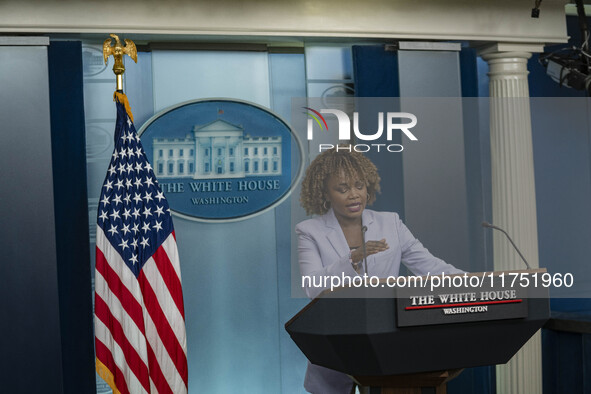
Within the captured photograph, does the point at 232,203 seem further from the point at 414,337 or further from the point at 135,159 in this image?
the point at 414,337

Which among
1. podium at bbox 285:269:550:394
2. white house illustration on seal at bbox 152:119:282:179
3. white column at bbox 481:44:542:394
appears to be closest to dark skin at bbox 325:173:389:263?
podium at bbox 285:269:550:394

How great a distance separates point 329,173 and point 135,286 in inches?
48.4

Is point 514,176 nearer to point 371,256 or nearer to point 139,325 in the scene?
point 371,256

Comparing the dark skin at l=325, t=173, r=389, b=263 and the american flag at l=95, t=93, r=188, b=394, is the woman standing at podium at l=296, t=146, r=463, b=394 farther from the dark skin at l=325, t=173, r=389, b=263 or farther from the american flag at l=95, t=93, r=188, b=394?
the american flag at l=95, t=93, r=188, b=394

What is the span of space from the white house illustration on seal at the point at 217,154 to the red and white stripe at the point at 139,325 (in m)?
0.79

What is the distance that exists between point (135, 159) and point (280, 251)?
44.9 inches

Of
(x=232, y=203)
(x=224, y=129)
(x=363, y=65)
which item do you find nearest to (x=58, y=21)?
(x=224, y=129)

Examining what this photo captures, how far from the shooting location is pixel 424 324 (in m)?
1.78

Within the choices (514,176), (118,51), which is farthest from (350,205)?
(514,176)

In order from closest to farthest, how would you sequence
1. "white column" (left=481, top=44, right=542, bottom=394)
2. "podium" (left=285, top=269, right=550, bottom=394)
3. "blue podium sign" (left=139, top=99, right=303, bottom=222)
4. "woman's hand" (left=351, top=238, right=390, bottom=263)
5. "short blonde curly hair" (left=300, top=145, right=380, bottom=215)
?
1. "podium" (left=285, top=269, right=550, bottom=394)
2. "short blonde curly hair" (left=300, top=145, right=380, bottom=215)
3. "woman's hand" (left=351, top=238, right=390, bottom=263)
4. "blue podium sign" (left=139, top=99, right=303, bottom=222)
5. "white column" (left=481, top=44, right=542, bottom=394)

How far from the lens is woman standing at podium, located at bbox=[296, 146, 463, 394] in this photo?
7.47 ft

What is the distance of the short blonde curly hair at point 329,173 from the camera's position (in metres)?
2.26

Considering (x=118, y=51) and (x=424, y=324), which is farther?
(x=118, y=51)

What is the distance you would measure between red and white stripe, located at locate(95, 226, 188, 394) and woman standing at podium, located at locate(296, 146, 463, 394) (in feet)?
2.56
